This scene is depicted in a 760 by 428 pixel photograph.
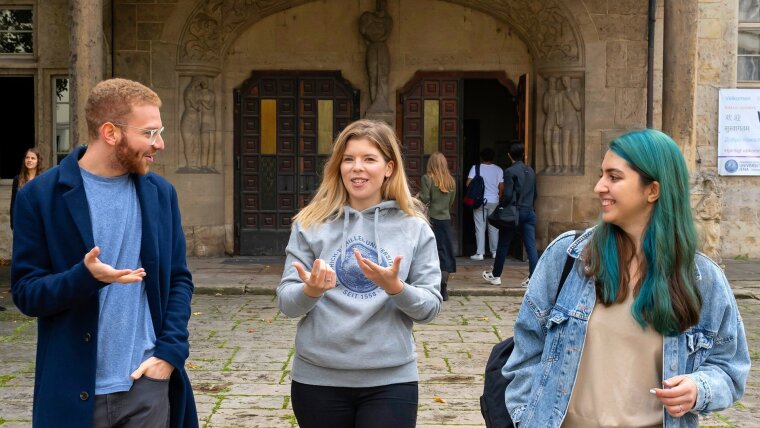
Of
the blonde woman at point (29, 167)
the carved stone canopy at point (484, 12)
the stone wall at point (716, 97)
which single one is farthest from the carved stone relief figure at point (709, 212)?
the blonde woman at point (29, 167)

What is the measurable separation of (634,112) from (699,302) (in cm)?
1255

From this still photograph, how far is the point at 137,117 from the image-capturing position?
3156 millimetres

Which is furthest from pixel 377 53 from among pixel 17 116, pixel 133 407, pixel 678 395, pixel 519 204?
pixel 678 395

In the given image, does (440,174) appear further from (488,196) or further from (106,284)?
(106,284)

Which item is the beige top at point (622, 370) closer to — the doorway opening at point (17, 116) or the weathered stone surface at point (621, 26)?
the weathered stone surface at point (621, 26)

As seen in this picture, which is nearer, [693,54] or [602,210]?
[602,210]

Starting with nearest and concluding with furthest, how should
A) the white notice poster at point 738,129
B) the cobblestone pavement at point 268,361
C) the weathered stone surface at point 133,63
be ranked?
the cobblestone pavement at point 268,361 → the weathered stone surface at point 133,63 → the white notice poster at point 738,129

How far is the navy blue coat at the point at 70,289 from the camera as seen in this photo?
119 inches

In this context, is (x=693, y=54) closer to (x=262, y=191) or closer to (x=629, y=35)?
(x=629, y=35)

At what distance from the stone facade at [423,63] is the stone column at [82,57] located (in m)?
3.40

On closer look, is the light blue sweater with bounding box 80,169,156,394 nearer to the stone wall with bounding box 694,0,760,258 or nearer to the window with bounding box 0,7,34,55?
the window with bounding box 0,7,34,55

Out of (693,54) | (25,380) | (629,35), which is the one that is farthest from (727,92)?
(25,380)

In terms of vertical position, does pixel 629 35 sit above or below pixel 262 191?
above

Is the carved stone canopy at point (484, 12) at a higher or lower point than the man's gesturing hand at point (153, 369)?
higher
